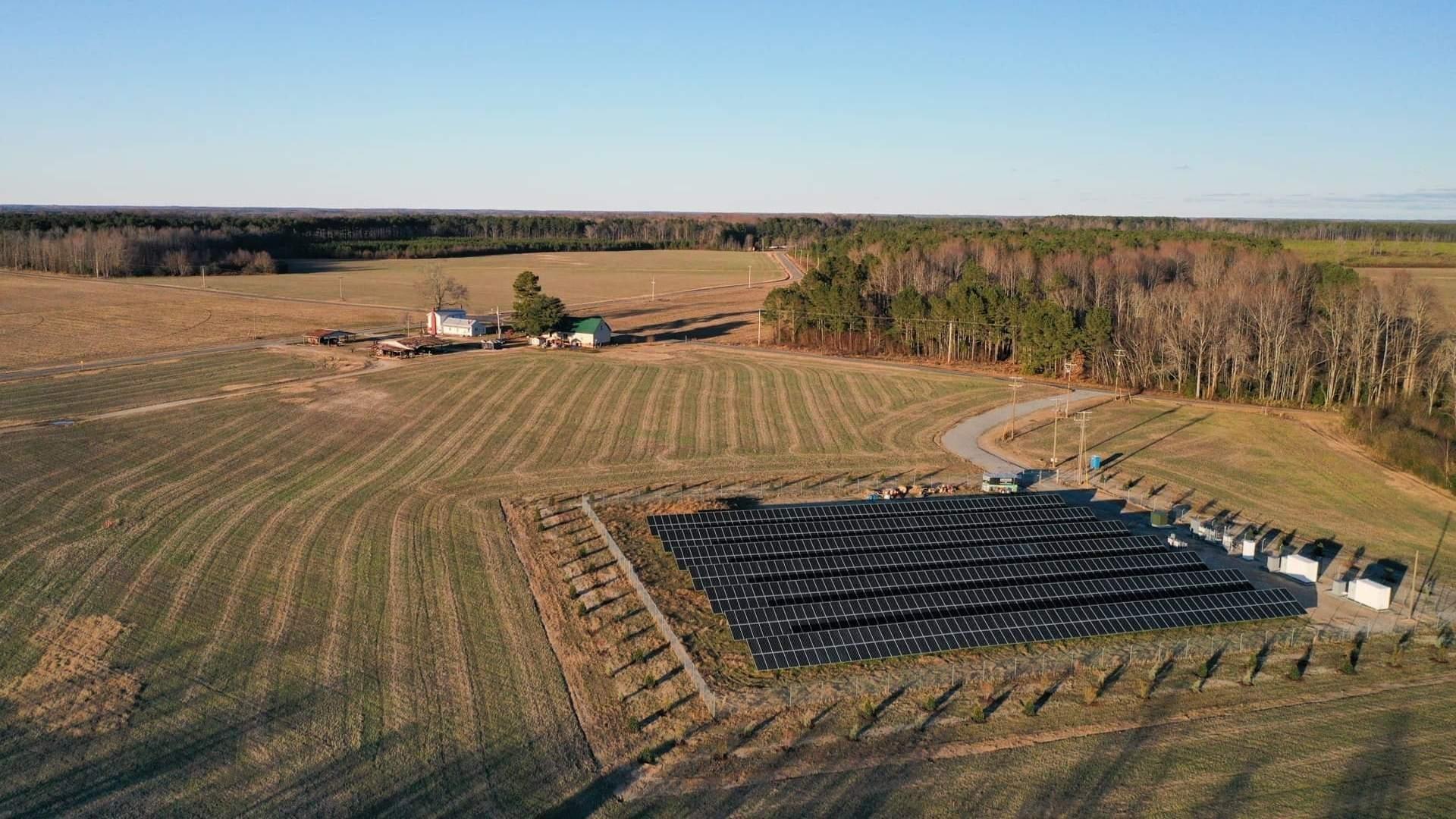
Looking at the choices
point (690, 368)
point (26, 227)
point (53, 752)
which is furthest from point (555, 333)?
point (26, 227)

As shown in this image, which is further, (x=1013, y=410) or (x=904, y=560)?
(x=1013, y=410)

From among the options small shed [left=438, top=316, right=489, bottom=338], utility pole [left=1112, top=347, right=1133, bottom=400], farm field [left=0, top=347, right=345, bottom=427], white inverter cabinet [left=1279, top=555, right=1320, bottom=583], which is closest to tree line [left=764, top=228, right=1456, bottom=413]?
utility pole [left=1112, top=347, right=1133, bottom=400]

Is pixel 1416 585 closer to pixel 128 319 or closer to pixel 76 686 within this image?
pixel 76 686

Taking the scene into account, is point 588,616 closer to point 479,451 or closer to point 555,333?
point 479,451

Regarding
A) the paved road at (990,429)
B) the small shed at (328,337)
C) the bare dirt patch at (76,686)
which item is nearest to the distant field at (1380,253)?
the paved road at (990,429)

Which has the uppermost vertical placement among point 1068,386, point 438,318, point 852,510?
point 438,318

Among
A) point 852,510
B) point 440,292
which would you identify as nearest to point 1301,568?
point 852,510

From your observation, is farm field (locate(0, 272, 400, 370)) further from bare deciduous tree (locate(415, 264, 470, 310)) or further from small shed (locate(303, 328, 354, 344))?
small shed (locate(303, 328, 354, 344))
